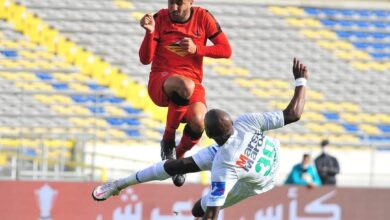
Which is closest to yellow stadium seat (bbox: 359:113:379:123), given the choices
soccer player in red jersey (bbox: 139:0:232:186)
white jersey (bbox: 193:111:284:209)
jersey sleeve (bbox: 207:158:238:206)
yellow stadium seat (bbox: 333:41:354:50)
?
yellow stadium seat (bbox: 333:41:354:50)

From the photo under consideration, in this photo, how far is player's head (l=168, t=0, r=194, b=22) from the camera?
841 cm

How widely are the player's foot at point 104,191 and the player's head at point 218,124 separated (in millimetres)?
1447

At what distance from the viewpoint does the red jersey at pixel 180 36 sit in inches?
336

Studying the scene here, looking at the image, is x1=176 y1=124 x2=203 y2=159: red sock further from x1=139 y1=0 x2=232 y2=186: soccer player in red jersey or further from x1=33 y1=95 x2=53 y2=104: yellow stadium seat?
x1=33 y1=95 x2=53 y2=104: yellow stadium seat

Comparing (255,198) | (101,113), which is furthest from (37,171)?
(255,198)

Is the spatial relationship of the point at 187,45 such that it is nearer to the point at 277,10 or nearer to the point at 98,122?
the point at 98,122

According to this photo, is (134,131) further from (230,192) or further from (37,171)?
(230,192)

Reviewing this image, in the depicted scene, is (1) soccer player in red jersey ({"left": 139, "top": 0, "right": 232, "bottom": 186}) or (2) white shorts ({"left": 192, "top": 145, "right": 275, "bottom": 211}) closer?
(2) white shorts ({"left": 192, "top": 145, "right": 275, "bottom": 211})

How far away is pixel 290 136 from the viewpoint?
16703 mm

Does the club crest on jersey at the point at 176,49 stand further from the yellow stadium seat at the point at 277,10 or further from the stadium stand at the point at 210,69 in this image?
the yellow stadium seat at the point at 277,10

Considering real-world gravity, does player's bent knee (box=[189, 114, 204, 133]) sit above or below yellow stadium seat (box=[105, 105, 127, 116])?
above

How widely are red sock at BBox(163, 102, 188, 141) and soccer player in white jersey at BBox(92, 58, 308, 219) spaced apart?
1.77ft

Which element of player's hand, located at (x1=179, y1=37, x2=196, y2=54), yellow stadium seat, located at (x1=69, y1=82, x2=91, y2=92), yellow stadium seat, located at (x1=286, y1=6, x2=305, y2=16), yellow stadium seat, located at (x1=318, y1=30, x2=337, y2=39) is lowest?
yellow stadium seat, located at (x1=69, y1=82, x2=91, y2=92)

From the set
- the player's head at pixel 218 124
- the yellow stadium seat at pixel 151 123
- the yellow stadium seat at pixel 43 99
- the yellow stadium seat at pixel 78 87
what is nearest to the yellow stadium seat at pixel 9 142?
the yellow stadium seat at pixel 43 99
